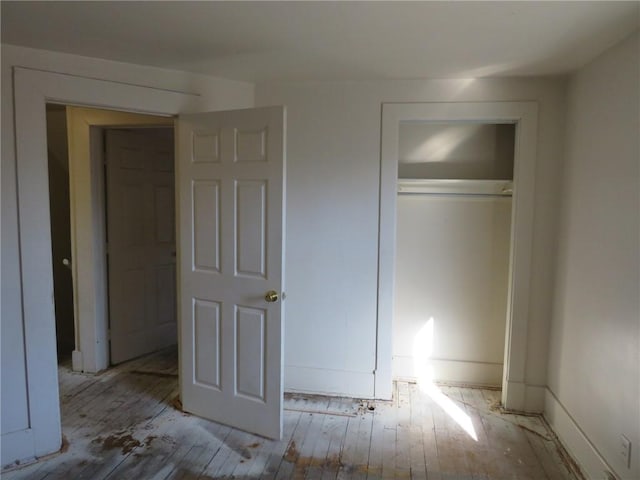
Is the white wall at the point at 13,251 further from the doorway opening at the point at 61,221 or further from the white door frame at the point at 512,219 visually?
the white door frame at the point at 512,219

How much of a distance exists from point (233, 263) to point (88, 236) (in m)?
1.55

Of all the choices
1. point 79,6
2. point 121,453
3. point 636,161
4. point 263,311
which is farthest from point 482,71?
point 121,453

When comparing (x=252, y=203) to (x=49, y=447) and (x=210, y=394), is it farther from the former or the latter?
(x=49, y=447)

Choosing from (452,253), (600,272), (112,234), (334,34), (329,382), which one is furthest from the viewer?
(112,234)

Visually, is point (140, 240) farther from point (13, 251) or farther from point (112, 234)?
point (13, 251)

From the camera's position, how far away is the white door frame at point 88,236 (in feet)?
11.2

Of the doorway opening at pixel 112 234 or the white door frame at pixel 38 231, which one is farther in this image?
the doorway opening at pixel 112 234

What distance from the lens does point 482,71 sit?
2.72 m

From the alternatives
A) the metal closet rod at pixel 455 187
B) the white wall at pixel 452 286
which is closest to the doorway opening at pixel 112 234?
the metal closet rod at pixel 455 187

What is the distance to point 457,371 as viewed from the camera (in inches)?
135

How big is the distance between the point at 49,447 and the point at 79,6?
2.28 m

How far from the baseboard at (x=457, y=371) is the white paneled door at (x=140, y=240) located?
2163mm

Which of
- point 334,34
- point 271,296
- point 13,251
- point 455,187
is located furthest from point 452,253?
point 13,251

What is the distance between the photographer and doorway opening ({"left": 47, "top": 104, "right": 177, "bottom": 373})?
3445 millimetres
